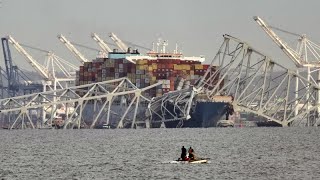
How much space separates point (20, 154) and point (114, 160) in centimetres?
1865

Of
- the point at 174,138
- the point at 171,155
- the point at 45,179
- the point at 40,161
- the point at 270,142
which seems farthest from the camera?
the point at 174,138

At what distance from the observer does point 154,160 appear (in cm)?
12281

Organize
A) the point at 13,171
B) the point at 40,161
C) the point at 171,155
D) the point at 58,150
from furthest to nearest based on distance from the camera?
the point at 58,150, the point at 171,155, the point at 40,161, the point at 13,171

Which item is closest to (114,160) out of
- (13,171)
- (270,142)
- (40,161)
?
(40,161)

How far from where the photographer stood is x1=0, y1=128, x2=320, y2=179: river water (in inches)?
4123

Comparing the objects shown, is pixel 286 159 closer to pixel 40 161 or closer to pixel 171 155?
pixel 171 155

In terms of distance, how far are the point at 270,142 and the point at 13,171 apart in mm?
68091

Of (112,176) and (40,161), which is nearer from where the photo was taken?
(112,176)

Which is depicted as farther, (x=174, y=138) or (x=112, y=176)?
(x=174, y=138)

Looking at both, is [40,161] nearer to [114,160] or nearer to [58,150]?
[114,160]

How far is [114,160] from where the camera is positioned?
123000mm

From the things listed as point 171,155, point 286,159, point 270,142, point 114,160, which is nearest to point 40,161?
point 114,160

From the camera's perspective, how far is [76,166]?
374 ft

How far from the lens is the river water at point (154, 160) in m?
105
